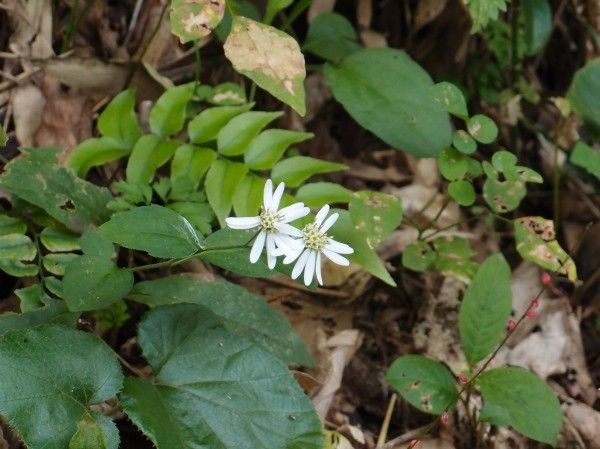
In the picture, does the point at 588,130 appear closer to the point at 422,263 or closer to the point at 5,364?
the point at 422,263

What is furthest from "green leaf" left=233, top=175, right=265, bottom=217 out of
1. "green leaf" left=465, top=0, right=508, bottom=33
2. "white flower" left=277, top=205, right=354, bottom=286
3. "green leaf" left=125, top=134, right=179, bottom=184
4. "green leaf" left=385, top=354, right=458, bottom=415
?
"green leaf" left=465, top=0, right=508, bottom=33

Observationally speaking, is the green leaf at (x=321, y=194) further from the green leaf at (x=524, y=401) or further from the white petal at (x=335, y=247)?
the green leaf at (x=524, y=401)

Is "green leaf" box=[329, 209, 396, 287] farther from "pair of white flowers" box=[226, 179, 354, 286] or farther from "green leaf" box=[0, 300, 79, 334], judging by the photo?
"green leaf" box=[0, 300, 79, 334]

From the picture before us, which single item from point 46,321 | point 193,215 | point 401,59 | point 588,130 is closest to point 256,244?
point 193,215

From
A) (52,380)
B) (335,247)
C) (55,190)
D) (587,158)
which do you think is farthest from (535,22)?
(52,380)

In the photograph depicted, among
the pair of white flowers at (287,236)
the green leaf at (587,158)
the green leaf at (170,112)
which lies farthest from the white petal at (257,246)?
the green leaf at (587,158)

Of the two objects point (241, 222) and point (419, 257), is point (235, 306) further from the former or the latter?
point (419, 257)
